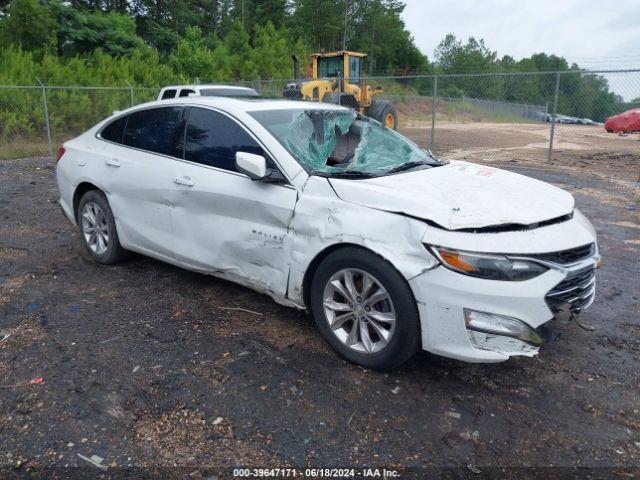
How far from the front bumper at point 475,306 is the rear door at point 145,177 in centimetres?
226

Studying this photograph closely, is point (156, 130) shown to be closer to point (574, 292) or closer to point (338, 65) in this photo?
point (574, 292)

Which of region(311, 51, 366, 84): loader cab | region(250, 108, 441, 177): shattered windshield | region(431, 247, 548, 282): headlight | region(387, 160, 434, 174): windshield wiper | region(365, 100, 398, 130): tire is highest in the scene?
region(311, 51, 366, 84): loader cab

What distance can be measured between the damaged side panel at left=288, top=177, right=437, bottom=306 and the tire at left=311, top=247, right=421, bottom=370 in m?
0.08

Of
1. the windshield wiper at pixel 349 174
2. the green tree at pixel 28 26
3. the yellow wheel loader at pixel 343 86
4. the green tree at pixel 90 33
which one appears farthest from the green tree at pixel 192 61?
the windshield wiper at pixel 349 174

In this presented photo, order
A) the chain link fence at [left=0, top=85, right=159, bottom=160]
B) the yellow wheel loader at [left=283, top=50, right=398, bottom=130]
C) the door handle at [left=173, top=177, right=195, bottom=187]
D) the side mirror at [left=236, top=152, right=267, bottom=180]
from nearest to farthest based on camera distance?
the side mirror at [left=236, top=152, right=267, bottom=180] < the door handle at [left=173, top=177, right=195, bottom=187] < the chain link fence at [left=0, top=85, right=159, bottom=160] < the yellow wheel loader at [left=283, top=50, right=398, bottom=130]

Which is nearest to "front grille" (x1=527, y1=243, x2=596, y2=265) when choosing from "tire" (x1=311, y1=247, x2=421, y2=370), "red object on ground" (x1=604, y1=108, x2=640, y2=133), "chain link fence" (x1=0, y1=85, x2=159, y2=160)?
"tire" (x1=311, y1=247, x2=421, y2=370)

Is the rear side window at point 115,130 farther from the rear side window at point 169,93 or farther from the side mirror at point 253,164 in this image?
the rear side window at point 169,93

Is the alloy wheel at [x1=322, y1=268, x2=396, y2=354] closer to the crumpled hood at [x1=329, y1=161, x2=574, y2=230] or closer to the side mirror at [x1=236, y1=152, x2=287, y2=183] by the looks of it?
the crumpled hood at [x1=329, y1=161, x2=574, y2=230]

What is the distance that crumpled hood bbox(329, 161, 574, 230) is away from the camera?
291 centimetres

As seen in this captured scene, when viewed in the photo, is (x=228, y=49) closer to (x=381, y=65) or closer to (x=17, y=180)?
(x=17, y=180)

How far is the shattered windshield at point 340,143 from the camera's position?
366 cm

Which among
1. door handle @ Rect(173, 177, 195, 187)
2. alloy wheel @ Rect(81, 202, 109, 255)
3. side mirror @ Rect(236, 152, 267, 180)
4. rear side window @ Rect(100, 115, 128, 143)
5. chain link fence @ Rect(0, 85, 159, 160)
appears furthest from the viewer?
chain link fence @ Rect(0, 85, 159, 160)

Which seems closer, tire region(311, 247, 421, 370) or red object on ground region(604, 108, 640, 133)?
tire region(311, 247, 421, 370)

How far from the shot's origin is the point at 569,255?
2998 millimetres
